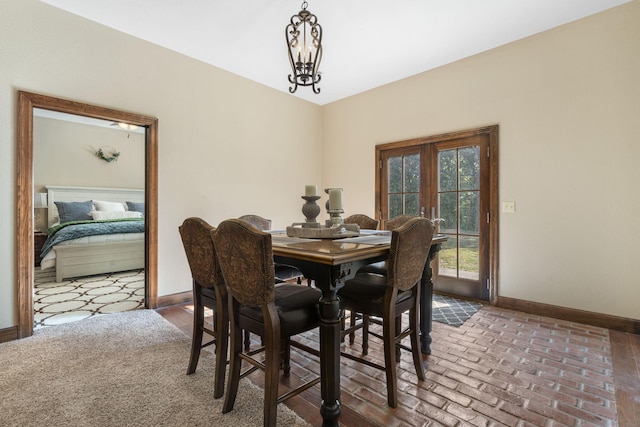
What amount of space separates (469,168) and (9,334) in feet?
15.5

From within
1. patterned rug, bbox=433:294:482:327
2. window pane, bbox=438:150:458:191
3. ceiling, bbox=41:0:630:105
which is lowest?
patterned rug, bbox=433:294:482:327

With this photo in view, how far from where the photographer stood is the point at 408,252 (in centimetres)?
168

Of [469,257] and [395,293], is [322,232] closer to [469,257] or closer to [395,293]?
[395,293]

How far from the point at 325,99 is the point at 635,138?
373cm

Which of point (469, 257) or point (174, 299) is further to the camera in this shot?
point (469, 257)

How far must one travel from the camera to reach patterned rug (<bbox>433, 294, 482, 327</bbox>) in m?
2.97

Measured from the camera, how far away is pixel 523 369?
203 cm

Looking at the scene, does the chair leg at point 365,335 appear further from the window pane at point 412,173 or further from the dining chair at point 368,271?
the window pane at point 412,173

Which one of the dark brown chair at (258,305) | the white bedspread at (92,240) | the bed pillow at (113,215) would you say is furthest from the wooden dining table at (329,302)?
the bed pillow at (113,215)

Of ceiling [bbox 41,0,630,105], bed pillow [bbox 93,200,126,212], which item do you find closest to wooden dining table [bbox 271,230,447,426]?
ceiling [bbox 41,0,630,105]

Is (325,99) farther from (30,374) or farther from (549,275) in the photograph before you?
(30,374)

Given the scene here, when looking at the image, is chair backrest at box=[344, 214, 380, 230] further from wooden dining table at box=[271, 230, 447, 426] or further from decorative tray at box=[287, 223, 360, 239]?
wooden dining table at box=[271, 230, 447, 426]

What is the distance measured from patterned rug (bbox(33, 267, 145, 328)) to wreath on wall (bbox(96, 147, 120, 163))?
2.65 metres

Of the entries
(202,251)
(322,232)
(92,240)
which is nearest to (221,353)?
(202,251)
